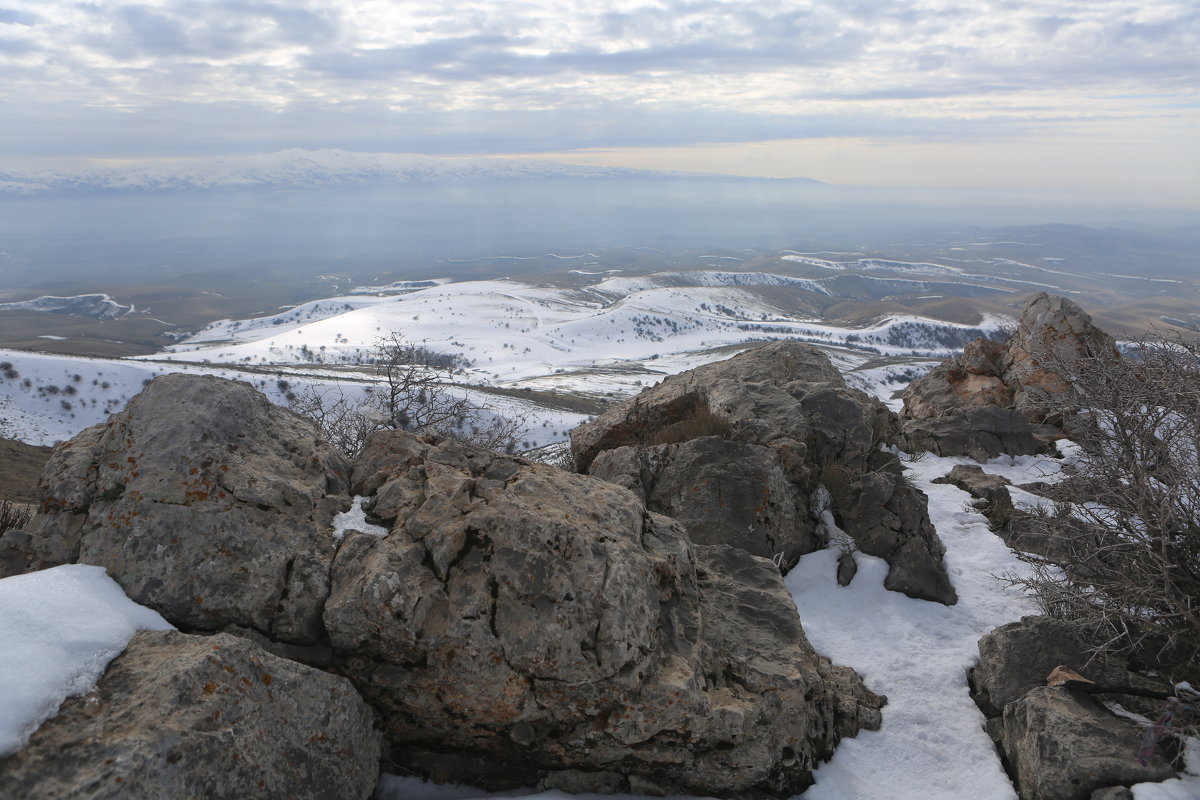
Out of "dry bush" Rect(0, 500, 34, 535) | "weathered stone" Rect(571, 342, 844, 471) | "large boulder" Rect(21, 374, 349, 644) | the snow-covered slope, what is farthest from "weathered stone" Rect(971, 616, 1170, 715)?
the snow-covered slope

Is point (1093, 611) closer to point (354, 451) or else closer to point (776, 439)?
point (776, 439)

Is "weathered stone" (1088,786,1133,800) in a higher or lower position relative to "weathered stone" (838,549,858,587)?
higher

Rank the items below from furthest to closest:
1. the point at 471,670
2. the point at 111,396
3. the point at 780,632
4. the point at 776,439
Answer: the point at 111,396 → the point at 776,439 → the point at 780,632 → the point at 471,670

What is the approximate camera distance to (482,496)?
6359 millimetres

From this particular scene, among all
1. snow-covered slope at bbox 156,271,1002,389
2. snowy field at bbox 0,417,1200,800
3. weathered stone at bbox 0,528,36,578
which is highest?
weathered stone at bbox 0,528,36,578

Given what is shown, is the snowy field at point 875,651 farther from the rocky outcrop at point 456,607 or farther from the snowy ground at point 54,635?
the rocky outcrop at point 456,607

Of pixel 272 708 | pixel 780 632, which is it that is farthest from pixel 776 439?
pixel 272 708

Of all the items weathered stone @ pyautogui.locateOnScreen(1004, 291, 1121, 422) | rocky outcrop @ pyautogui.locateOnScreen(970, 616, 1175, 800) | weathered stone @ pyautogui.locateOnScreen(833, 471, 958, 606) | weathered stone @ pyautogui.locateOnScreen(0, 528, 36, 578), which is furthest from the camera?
weathered stone @ pyautogui.locateOnScreen(1004, 291, 1121, 422)

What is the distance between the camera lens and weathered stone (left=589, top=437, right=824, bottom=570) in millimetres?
9609

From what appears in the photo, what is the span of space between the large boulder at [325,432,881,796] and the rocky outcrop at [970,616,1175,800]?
1744mm

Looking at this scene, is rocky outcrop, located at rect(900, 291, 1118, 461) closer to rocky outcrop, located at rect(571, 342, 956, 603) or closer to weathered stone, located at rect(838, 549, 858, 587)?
rocky outcrop, located at rect(571, 342, 956, 603)

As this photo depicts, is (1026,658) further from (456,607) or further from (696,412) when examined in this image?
(696,412)

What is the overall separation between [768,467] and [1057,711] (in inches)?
186

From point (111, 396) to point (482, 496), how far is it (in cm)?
7044
